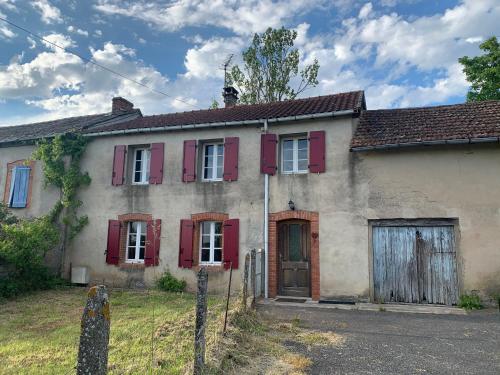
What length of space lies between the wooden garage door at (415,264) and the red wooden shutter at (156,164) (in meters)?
6.70

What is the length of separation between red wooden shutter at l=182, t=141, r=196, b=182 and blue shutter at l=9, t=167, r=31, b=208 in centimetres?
619

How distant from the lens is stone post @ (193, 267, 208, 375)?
13.8 feet

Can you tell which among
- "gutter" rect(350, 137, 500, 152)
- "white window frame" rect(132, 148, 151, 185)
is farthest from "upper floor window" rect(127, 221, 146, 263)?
"gutter" rect(350, 137, 500, 152)

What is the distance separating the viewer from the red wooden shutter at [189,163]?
11.7m

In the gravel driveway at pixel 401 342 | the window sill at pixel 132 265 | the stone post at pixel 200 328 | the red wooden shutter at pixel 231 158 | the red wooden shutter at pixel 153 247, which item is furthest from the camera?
the window sill at pixel 132 265

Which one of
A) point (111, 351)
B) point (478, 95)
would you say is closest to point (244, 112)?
point (111, 351)

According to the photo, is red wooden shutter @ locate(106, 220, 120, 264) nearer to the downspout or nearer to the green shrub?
the green shrub

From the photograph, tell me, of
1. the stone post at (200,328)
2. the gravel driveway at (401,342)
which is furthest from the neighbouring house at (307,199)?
the stone post at (200,328)

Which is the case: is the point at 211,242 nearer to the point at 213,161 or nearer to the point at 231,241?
the point at 231,241

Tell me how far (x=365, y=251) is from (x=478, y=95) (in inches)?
485

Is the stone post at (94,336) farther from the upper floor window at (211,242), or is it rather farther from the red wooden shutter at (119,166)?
the red wooden shutter at (119,166)

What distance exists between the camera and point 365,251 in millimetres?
9961

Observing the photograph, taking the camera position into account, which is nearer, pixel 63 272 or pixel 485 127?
pixel 485 127

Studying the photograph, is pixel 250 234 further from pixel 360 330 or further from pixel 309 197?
pixel 360 330
